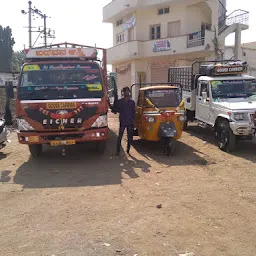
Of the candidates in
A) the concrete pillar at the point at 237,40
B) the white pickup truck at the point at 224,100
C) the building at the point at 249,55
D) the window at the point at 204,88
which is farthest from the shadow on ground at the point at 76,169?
the building at the point at 249,55

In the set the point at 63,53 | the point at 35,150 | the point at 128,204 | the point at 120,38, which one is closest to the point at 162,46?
the point at 120,38

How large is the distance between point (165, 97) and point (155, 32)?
17.9 m

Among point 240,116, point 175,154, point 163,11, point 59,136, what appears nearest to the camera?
point 59,136

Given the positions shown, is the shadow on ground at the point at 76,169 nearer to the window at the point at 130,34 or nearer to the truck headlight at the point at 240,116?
the truck headlight at the point at 240,116

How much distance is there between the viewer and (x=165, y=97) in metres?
8.89

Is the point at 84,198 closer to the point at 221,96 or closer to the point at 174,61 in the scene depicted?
the point at 221,96

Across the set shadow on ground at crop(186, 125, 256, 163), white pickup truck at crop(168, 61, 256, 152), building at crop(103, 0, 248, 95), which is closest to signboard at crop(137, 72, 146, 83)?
building at crop(103, 0, 248, 95)

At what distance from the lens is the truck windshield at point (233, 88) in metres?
9.66

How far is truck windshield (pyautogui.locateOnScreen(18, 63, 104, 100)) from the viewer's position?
7.30 meters

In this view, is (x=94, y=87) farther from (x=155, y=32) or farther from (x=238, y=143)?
(x=155, y=32)

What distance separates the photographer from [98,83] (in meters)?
7.66

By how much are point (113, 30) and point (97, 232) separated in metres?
27.8

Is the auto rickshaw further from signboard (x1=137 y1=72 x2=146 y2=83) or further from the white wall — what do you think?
the white wall

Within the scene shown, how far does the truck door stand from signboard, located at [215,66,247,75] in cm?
57
